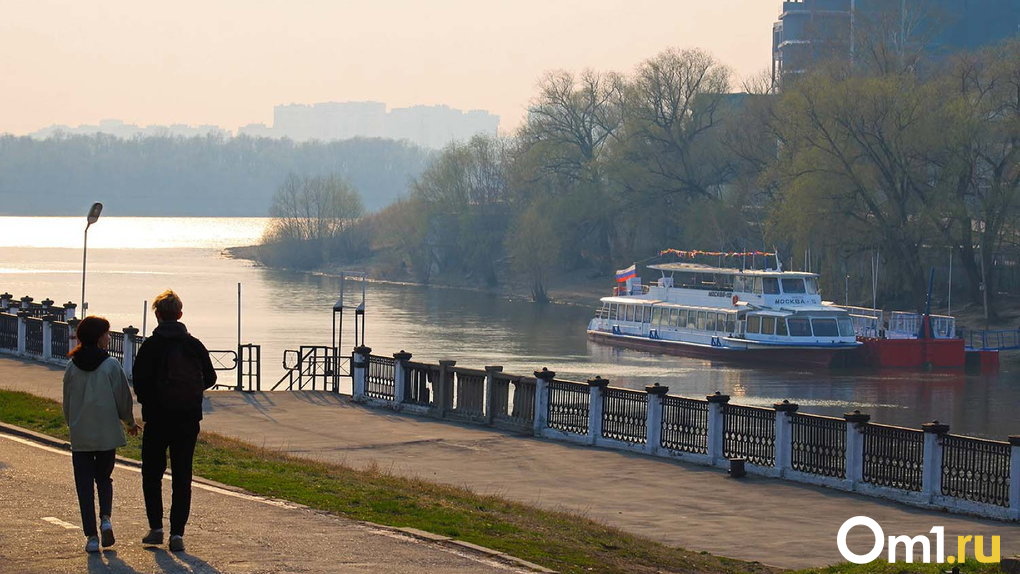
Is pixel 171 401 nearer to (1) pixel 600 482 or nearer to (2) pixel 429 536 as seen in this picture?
(2) pixel 429 536

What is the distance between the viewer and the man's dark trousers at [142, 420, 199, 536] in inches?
522

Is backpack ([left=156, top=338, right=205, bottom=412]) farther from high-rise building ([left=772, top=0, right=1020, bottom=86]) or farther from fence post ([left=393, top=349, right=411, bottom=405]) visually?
high-rise building ([left=772, top=0, right=1020, bottom=86])

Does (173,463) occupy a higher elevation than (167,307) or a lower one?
lower

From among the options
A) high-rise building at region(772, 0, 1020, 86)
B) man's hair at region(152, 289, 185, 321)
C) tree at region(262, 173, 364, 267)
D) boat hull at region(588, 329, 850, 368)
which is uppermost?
high-rise building at region(772, 0, 1020, 86)

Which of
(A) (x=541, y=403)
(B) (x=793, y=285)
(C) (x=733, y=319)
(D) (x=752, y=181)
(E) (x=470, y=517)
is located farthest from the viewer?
(D) (x=752, y=181)

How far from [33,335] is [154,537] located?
94.7 feet

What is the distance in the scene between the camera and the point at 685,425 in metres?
26.8

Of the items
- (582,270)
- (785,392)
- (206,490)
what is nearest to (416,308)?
(582,270)

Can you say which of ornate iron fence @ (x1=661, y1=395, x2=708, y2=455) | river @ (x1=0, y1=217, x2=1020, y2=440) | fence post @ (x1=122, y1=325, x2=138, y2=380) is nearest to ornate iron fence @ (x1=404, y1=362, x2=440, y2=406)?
ornate iron fence @ (x1=661, y1=395, x2=708, y2=455)

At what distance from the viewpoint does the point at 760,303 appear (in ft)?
246

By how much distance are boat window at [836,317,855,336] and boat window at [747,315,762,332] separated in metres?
3.96

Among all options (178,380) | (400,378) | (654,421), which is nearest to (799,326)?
(400,378)

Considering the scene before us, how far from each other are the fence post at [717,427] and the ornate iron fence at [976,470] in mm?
4407

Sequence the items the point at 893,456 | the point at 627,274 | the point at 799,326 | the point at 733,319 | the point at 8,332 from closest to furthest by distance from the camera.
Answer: the point at 893,456 → the point at 8,332 → the point at 799,326 → the point at 733,319 → the point at 627,274
